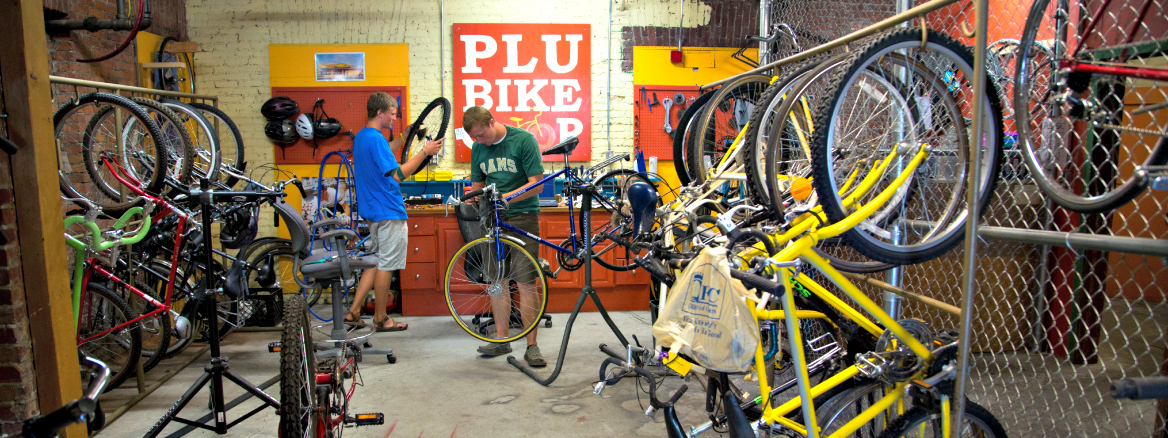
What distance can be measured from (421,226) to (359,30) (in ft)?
7.06

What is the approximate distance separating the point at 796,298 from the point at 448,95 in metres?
4.25

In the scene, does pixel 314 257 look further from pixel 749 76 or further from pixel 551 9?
pixel 551 9

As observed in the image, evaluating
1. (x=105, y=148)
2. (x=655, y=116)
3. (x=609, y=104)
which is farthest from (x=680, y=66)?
(x=105, y=148)

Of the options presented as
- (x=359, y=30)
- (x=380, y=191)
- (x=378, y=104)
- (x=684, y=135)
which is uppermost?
(x=359, y=30)

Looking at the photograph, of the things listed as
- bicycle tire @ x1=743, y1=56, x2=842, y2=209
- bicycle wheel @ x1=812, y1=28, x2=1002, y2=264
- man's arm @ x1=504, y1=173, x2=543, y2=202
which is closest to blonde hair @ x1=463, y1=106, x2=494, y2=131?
man's arm @ x1=504, y1=173, x2=543, y2=202

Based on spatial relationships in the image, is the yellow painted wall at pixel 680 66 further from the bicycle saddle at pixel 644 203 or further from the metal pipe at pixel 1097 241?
the metal pipe at pixel 1097 241

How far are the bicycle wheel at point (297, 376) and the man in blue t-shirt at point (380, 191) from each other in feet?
5.96

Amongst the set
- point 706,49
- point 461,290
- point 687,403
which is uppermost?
point 706,49

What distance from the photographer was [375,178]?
399 cm

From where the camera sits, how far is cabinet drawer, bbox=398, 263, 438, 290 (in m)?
4.81

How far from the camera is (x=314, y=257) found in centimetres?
317

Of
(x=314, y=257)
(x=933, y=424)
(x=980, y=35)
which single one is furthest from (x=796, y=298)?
(x=314, y=257)

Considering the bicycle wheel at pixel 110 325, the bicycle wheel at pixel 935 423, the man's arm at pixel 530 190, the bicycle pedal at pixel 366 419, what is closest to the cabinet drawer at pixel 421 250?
the man's arm at pixel 530 190

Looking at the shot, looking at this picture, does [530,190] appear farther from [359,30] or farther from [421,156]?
[359,30]
